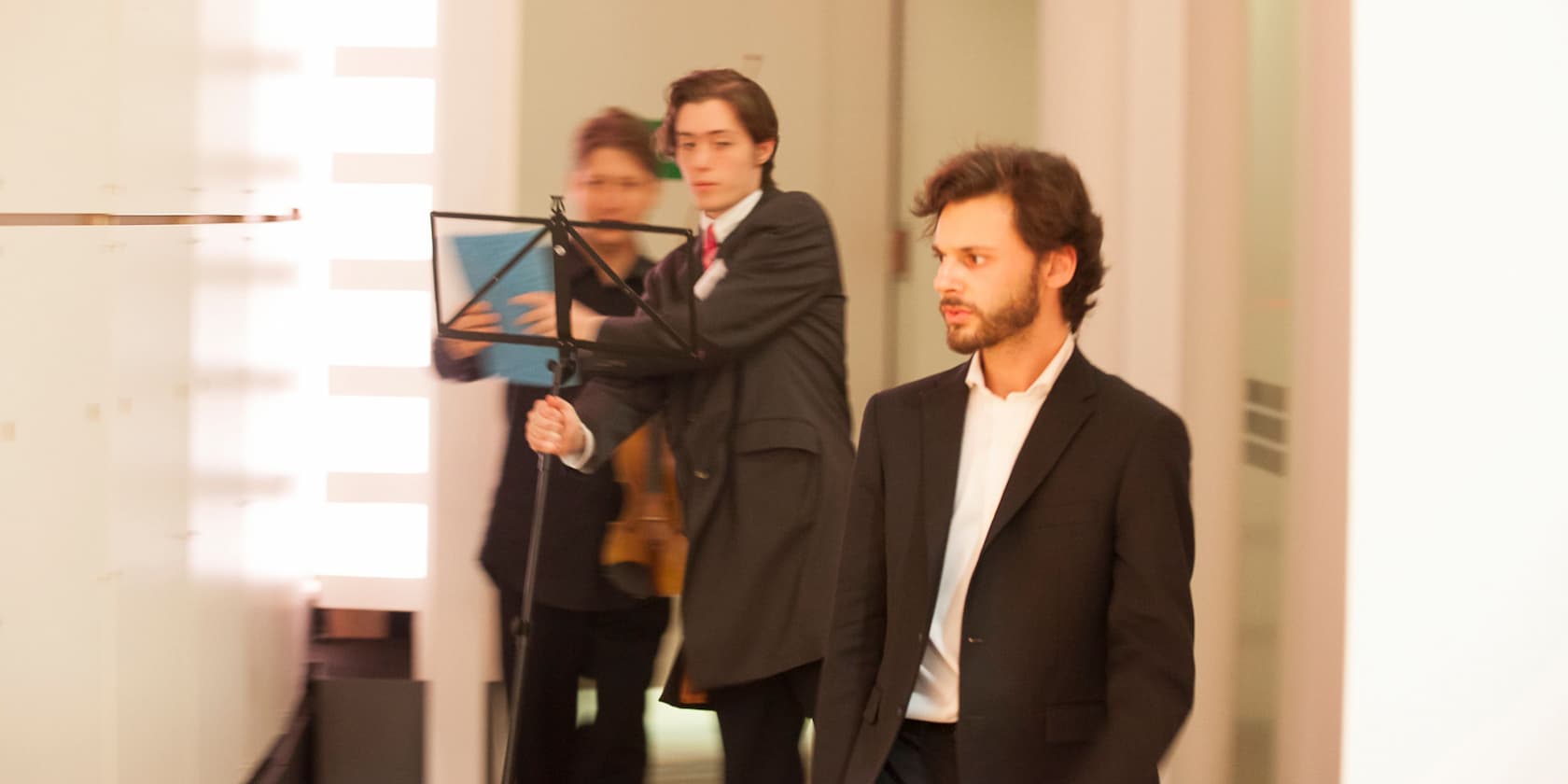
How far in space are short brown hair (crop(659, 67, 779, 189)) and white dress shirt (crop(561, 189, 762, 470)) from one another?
12 cm

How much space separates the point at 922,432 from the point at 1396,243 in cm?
85

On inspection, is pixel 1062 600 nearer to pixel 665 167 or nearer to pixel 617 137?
pixel 617 137

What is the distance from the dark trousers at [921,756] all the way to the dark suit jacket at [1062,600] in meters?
0.05

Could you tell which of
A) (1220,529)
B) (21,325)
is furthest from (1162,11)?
(21,325)

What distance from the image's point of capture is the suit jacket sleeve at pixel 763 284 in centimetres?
304

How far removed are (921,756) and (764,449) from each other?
1.07 metres

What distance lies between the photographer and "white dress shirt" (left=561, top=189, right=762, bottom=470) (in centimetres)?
312

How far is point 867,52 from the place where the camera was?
3.91 m

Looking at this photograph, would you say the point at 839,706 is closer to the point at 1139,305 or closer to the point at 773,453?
the point at 773,453

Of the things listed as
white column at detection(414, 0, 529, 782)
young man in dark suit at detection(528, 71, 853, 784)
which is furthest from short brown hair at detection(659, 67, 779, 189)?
white column at detection(414, 0, 529, 782)

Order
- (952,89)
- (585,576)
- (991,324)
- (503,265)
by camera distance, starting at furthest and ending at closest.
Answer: (952,89), (585,576), (503,265), (991,324)

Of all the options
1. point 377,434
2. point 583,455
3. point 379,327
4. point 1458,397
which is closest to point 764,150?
point 583,455

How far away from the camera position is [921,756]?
213 centimetres

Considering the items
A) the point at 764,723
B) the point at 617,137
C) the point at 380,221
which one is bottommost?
the point at 764,723
